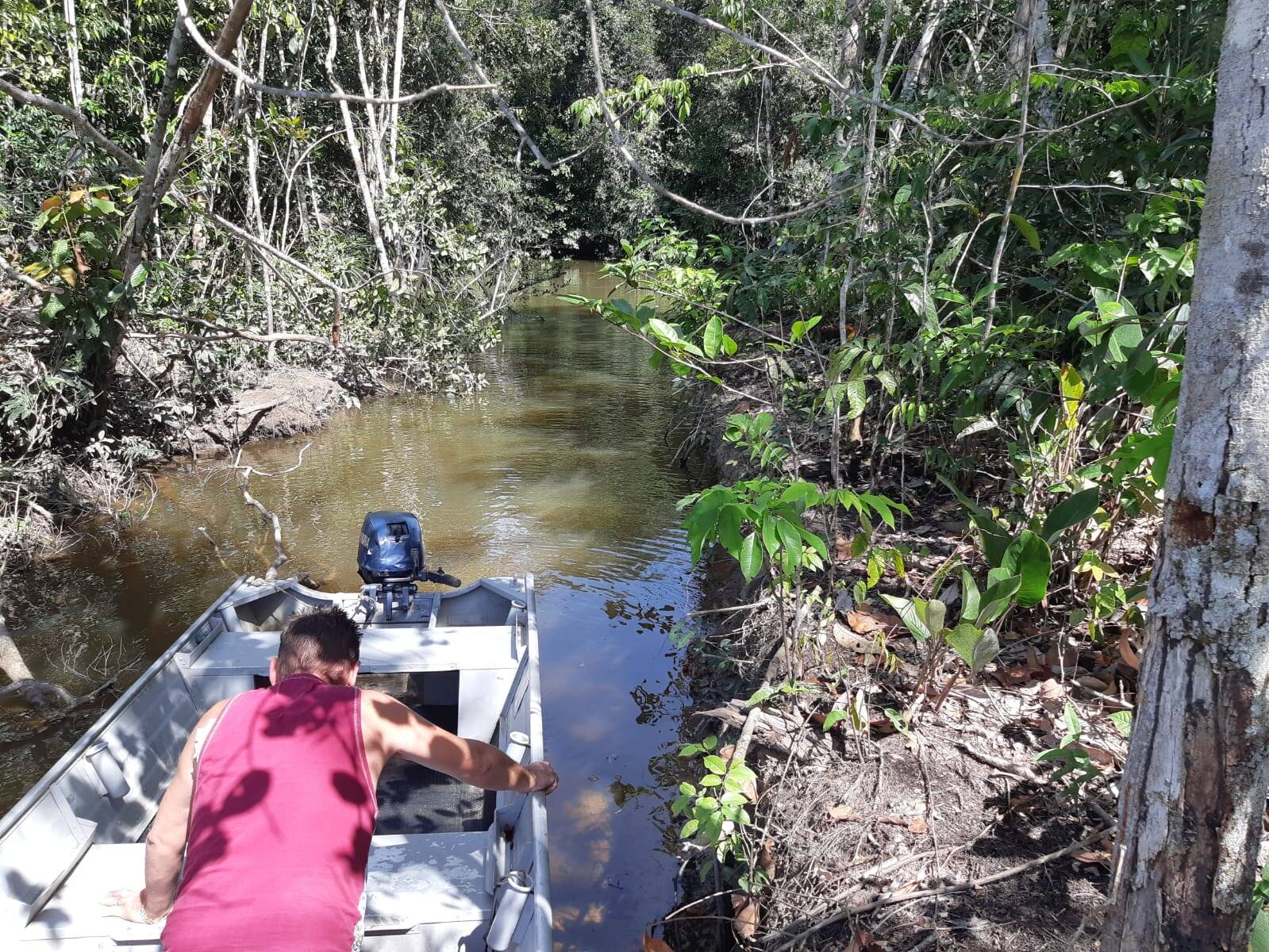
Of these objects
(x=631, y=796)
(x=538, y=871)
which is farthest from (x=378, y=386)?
(x=538, y=871)

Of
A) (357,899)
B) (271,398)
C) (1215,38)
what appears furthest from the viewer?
(271,398)

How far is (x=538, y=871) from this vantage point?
2773 mm

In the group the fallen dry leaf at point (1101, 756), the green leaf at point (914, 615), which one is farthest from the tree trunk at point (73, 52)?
the fallen dry leaf at point (1101, 756)

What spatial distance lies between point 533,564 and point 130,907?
516 cm

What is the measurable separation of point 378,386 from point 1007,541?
11917mm

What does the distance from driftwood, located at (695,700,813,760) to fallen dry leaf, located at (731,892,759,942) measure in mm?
613

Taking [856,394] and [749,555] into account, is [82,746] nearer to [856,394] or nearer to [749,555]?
[749,555]

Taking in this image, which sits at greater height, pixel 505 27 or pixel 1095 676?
pixel 505 27

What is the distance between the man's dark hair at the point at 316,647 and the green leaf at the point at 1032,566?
2.36m

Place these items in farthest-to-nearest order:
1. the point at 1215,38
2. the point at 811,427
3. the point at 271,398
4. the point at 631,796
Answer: the point at 271,398
the point at 811,427
the point at 631,796
the point at 1215,38

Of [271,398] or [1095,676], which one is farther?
[271,398]

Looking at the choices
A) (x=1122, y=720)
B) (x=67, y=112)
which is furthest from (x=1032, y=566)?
(x=67, y=112)

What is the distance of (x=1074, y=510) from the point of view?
3.00m

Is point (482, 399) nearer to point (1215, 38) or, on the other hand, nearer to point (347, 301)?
point (347, 301)
